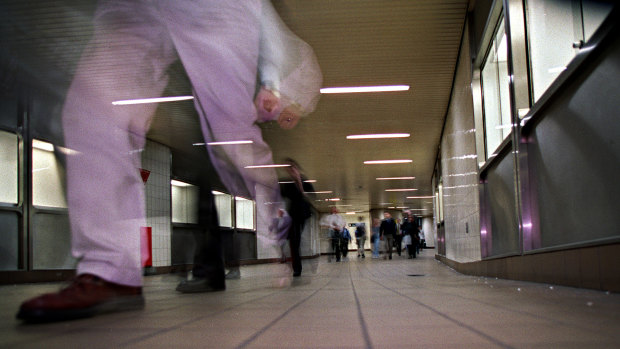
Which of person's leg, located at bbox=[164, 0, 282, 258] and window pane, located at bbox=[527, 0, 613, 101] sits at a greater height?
window pane, located at bbox=[527, 0, 613, 101]

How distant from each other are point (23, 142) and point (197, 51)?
705 cm

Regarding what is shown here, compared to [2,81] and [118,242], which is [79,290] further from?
[2,81]

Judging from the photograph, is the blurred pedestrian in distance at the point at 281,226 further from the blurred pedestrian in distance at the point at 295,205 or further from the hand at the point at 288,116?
the hand at the point at 288,116

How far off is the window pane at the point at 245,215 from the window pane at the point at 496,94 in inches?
597

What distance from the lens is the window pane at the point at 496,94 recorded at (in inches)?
189

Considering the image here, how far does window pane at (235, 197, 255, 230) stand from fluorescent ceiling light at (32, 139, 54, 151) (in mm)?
11313

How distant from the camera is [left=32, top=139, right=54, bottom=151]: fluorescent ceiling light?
863 centimetres

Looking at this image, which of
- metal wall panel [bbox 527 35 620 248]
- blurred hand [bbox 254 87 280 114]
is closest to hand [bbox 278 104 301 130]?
blurred hand [bbox 254 87 280 114]

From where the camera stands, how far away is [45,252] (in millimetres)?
8484

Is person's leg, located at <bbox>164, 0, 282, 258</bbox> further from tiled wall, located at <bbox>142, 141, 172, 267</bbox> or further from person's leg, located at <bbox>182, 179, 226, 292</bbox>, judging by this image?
tiled wall, located at <bbox>142, 141, 172, 267</bbox>

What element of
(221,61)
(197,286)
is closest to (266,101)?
(221,61)

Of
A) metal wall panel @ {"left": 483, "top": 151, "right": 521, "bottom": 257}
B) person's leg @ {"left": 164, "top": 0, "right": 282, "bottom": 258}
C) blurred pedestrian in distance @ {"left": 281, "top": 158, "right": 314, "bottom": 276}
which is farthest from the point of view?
blurred pedestrian in distance @ {"left": 281, "top": 158, "right": 314, "bottom": 276}

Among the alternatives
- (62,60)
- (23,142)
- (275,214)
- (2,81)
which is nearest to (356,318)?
(275,214)

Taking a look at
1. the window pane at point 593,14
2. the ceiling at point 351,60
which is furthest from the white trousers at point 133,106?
the window pane at point 593,14
